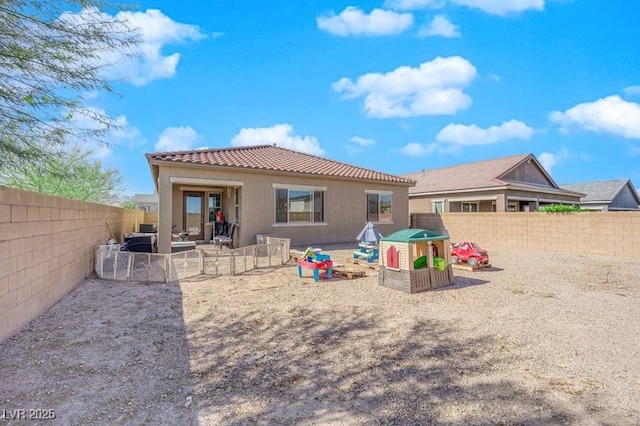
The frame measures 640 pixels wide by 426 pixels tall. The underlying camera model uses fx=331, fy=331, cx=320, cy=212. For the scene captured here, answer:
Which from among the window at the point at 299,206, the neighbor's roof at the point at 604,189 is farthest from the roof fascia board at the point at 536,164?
the window at the point at 299,206

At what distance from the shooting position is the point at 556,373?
11.5 ft

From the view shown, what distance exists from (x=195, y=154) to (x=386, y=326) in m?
10.7

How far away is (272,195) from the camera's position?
13.7m

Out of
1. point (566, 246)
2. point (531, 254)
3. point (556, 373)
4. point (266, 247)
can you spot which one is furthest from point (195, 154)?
point (566, 246)

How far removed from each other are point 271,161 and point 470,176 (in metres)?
15.1

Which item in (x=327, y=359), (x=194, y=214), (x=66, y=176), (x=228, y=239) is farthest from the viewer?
(x=194, y=214)

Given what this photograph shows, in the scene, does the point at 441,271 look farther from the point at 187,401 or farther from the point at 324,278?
the point at 187,401

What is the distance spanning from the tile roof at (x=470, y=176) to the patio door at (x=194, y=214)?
15.4 meters

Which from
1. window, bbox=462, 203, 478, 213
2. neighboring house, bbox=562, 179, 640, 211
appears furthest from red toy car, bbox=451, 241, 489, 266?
neighboring house, bbox=562, 179, 640, 211

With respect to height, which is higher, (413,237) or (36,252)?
(413,237)

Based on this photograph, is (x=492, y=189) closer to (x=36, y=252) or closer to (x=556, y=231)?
(x=556, y=231)

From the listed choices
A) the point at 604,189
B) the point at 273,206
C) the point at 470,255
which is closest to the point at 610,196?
the point at 604,189

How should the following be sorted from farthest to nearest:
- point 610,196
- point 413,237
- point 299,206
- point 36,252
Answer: point 610,196
point 299,206
point 413,237
point 36,252

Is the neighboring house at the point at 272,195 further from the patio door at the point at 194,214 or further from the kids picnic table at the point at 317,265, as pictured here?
the kids picnic table at the point at 317,265
